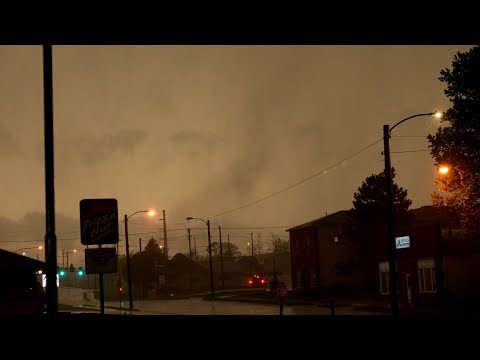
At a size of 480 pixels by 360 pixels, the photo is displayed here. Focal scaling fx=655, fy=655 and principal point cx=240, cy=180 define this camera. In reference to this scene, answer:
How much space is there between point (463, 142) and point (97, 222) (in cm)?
2870

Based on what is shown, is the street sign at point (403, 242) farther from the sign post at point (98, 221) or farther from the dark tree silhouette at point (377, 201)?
the sign post at point (98, 221)

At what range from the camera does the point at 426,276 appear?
47.8 meters

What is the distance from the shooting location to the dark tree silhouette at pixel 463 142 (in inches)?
1320

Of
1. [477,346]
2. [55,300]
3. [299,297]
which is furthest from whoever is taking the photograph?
[299,297]

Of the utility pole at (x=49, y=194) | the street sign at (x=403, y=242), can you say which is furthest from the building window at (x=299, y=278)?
the utility pole at (x=49, y=194)

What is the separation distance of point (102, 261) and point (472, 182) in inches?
1096

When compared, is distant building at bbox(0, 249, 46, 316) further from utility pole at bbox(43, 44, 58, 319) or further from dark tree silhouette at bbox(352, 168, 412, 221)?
dark tree silhouette at bbox(352, 168, 412, 221)

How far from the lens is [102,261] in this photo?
10.5 metres

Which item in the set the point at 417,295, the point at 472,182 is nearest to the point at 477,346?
the point at 472,182

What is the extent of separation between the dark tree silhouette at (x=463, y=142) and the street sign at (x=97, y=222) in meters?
27.7

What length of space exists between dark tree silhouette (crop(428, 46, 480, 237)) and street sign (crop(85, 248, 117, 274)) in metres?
27.3

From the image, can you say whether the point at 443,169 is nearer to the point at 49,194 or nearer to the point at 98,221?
the point at 98,221

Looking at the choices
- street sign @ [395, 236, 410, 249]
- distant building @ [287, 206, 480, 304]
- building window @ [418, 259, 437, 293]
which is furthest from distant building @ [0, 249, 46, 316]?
building window @ [418, 259, 437, 293]
